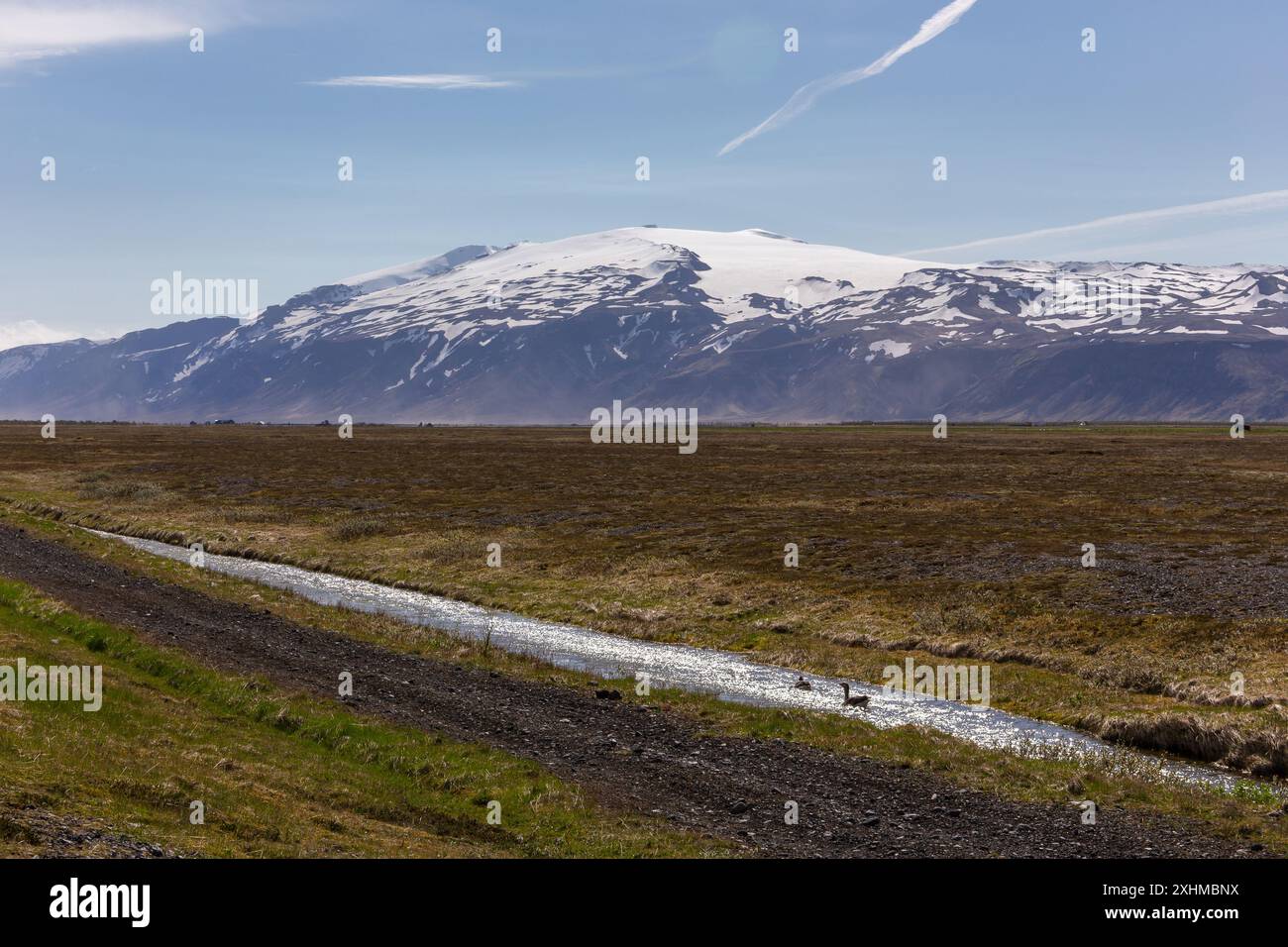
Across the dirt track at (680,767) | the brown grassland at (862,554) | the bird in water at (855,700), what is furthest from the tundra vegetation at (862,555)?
the bird in water at (855,700)

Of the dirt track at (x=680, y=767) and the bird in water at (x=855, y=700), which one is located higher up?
the dirt track at (x=680, y=767)

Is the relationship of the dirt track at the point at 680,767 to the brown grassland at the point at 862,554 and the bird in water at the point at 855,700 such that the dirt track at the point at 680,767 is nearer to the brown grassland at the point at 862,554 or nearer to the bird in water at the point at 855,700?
the bird in water at the point at 855,700

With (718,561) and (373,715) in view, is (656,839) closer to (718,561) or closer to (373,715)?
(373,715)

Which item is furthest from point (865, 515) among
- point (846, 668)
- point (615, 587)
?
point (846, 668)

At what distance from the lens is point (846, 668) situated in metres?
37.1

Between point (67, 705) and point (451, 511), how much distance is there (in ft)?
188

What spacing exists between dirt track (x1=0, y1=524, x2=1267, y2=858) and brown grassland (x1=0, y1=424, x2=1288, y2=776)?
8046mm

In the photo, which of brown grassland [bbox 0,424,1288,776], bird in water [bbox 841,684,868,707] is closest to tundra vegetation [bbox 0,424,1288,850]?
brown grassland [bbox 0,424,1288,776]

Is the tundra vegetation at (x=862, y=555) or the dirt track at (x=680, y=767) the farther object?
the tundra vegetation at (x=862, y=555)

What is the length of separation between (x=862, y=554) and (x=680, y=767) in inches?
1366

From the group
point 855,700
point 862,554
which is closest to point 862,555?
point 862,554

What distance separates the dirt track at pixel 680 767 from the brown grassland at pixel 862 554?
26.4 ft

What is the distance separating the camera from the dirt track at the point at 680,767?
65.6ft
